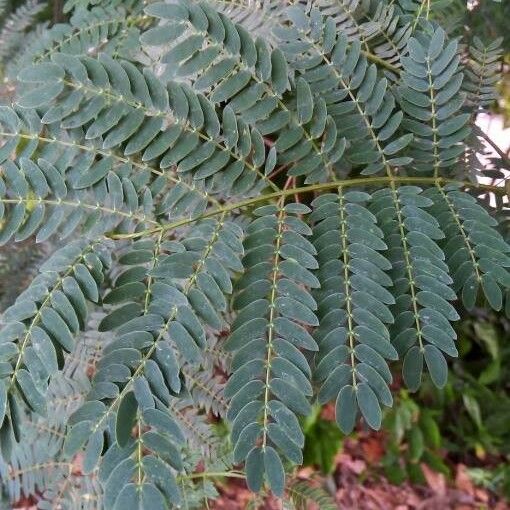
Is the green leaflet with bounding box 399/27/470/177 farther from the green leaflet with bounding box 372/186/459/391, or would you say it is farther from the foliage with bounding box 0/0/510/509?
the green leaflet with bounding box 372/186/459/391

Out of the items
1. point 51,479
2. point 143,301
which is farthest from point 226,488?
point 143,301

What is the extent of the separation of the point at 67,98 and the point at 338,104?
1.18 feet

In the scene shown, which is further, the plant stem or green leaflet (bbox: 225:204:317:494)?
the plant stem

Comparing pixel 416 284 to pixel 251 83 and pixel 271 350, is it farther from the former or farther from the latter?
pixel 251 83

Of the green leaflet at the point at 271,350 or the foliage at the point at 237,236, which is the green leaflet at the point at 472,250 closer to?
the foliage at the point at 237,236

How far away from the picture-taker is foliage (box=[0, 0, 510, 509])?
0.63 m

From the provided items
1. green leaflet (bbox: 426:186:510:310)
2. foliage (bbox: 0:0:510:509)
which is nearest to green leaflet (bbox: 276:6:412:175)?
foliage (bbox: 0:0:510:509)

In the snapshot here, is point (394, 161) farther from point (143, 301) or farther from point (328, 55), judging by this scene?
point (143, 301)

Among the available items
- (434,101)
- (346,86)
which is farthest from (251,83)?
(434,101)

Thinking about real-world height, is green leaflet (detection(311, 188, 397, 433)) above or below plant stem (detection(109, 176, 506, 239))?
below

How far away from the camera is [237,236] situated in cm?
72

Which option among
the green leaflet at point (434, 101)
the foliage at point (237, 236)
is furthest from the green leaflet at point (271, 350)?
the green leaflet at point (434, 101)

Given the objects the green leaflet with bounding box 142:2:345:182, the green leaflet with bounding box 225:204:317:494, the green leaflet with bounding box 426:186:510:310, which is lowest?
the green leaflet with bounding box 225:204:317:494

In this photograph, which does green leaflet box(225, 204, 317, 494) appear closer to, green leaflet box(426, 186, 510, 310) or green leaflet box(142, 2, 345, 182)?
green leaflet box(142, 2, 345, 182)
